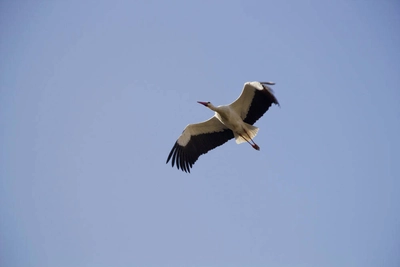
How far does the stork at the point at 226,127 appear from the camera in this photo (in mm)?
10297

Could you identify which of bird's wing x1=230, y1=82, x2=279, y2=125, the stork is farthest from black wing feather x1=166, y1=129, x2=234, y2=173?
bird's wing x1=230, y1=82, x2=279, y2=125

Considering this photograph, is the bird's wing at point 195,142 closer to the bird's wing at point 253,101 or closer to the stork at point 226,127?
the stork at point 226,127

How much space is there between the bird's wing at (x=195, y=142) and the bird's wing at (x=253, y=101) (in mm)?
750

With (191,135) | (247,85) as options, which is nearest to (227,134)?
(191,135)

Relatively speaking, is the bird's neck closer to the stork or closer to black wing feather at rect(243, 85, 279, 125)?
the stork

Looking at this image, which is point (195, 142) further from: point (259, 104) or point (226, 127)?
point (259, 104)

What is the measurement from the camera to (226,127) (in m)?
11.3

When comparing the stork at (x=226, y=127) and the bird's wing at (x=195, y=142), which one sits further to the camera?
the bird's wing at (x=195, y=142)

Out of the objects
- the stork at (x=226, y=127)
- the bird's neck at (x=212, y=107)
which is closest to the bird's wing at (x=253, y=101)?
the stork at (x=226, y=127)

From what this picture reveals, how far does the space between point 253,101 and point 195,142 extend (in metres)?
1.70

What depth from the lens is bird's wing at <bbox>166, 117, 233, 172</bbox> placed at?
37.3 ft

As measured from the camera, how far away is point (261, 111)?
10516 millimetres

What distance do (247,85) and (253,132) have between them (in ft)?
3.45

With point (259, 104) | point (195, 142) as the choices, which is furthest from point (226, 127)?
point (259, 104)
